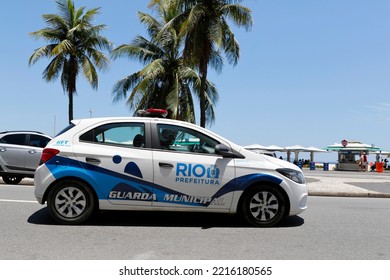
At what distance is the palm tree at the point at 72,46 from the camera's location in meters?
22.8

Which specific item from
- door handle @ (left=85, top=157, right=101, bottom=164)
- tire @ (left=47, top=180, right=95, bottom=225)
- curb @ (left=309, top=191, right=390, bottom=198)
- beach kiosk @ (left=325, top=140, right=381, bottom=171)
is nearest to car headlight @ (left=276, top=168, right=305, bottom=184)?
door handle @ (left=85, top=157, right=101, bottom=164)

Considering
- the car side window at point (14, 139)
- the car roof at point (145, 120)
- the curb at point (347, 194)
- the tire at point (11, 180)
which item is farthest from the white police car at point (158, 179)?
the tire at point (11, 180)

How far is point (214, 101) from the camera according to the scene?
26047mm

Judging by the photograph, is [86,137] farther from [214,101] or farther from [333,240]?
[214,101]

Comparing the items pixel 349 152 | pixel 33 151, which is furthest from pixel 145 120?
→ pixel 349 152

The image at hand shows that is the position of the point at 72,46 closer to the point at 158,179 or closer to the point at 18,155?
the point at 18,155

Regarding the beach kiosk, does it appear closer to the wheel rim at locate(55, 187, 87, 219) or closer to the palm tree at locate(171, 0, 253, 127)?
the palm tree at locate(171, 0, 253, 127)

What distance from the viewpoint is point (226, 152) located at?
571 cm

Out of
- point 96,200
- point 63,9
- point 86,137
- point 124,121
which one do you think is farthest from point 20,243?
point 63,9

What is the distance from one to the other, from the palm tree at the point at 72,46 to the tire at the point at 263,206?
749 inches

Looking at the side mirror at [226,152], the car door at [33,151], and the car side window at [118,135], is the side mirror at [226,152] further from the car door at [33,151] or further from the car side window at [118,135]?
the car door at [33,151]

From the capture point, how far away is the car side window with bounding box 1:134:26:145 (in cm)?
1163

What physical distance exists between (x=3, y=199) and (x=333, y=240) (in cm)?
694
